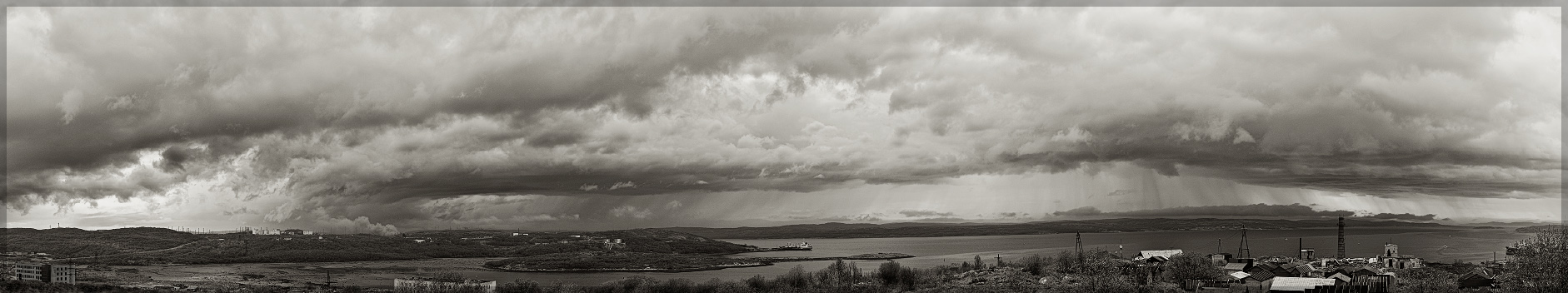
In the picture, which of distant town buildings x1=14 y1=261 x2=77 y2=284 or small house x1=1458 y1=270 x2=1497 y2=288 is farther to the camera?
distant town buildings x1=14 y1=261 x2=77 y2=284

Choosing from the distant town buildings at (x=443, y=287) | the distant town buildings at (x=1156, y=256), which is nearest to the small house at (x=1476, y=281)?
the distant town buildings at (x=1156, y=256)

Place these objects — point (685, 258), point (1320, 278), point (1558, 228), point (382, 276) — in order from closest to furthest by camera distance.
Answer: point (1558, 228) → point (1320, 278) → point (382, 276) → point (685, 258)

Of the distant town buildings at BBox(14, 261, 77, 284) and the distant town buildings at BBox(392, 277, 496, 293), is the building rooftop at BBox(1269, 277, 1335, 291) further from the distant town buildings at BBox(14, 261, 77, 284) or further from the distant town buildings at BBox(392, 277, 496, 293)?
the distant town buildings at BBox(14, 261, 77, 284)

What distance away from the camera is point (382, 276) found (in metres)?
152

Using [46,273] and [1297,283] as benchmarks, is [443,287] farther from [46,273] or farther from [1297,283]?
[1297,283]

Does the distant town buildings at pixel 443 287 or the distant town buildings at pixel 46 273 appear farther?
the distant town buildings at pixel 46 273

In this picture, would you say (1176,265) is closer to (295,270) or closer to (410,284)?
(410,284)

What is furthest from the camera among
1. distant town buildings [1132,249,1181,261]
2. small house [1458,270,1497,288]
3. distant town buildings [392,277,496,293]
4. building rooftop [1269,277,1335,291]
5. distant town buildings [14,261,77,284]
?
distant town buildings [14,261,77,284]

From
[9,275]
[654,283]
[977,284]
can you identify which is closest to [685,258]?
[654,283]

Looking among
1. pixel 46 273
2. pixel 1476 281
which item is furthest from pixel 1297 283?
pixel 46 273

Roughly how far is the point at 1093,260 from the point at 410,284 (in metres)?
69.4

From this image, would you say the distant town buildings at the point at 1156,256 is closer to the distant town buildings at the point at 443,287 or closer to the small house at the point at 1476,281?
the small house at the point at 1476,281

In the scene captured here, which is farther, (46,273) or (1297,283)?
(46,273)

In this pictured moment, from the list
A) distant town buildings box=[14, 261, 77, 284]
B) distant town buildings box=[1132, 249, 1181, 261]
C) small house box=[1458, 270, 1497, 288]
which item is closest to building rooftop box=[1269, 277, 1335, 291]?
small house box=[1458, 270, 1497, 288]
